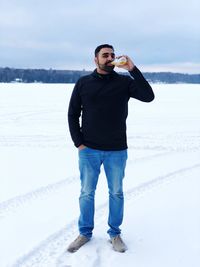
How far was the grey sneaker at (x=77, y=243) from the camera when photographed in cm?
433

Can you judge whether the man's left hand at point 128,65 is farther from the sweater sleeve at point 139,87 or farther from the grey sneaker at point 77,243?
the grey sneaker at point 77,243

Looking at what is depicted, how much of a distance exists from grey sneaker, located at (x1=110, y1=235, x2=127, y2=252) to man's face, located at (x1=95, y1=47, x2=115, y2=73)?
167 centimetres

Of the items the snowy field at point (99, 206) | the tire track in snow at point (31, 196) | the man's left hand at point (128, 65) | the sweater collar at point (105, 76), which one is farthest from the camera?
the tire track in snow at point (31, 196)

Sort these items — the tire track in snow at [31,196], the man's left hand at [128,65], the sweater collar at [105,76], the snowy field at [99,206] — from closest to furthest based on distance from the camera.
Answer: the man's left hand at [128,65] → the sweater collar at [105,76] → the snowy field at [99,206] → the tire track in snow at [31,196]

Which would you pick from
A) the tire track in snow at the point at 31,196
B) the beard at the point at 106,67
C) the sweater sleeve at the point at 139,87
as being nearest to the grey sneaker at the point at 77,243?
the tire track in snow at the point at 31,196

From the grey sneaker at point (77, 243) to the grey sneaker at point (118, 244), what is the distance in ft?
0.90

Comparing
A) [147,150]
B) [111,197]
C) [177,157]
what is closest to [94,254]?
[111,197]

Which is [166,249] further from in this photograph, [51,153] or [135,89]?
[51,153]

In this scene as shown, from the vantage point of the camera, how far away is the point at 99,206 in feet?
19.1

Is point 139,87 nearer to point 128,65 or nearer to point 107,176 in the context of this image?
point 128,65

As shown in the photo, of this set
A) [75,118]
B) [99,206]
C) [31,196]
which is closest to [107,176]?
[75,118]

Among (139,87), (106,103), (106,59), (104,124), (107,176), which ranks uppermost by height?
(106,59)

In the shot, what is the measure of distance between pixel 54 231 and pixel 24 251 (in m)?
0.59

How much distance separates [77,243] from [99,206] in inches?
56.7
